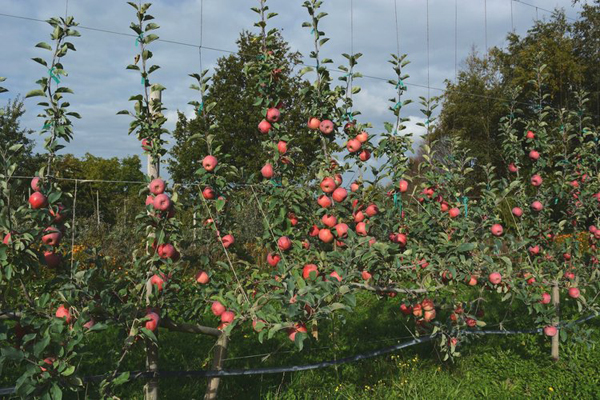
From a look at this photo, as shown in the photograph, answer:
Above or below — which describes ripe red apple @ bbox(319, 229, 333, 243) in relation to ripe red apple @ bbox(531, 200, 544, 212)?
below

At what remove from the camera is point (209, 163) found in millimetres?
2559

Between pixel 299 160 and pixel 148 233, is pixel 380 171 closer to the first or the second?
pixel 148 233

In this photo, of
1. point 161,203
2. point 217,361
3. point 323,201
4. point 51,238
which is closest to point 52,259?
point 51,238

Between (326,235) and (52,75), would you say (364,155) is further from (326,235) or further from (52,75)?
(52,75)

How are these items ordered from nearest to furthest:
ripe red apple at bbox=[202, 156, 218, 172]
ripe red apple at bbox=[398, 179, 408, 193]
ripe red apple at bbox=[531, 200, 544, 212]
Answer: ripe red apple at bbox=[202, 156, 218, 172] < ripe red apple at bbox=[398, 179, 408, 193] < ripe red apple at bbox=[531, 200, 544, 212]

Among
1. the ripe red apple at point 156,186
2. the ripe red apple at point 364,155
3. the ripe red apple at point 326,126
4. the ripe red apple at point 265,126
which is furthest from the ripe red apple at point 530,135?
the ripe red apple at point 156,186

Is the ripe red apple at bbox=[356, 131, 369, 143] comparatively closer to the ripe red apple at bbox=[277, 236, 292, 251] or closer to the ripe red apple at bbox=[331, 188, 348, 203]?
the ripe red apple at bbox=[331, 188, 348, 203]

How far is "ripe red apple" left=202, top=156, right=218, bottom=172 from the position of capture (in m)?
2.55

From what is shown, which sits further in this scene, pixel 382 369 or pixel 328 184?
pixel 382 369

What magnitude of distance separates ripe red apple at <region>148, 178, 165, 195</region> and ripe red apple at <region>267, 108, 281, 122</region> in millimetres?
931

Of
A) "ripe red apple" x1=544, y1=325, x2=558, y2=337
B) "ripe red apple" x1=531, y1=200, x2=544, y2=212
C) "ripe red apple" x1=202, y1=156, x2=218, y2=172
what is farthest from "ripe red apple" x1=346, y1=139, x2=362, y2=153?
"ripe red apple" x1=531, y1=200, x2=544, y2=212

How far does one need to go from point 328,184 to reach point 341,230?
29 centimetres

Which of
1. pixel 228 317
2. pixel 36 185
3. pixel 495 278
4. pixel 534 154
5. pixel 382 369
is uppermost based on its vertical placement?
pixel 534 154

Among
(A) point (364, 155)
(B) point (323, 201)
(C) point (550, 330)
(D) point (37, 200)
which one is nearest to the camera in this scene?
(D) point (37, 200)
